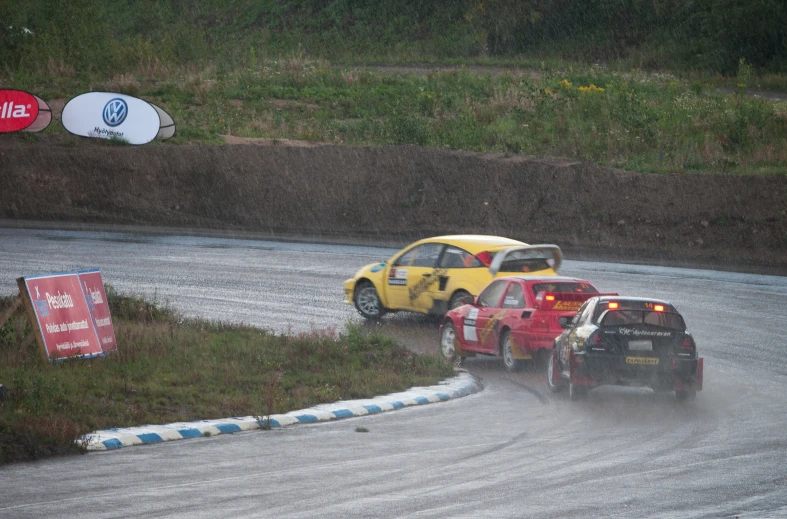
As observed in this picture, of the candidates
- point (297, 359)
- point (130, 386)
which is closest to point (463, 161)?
point (297, 359)

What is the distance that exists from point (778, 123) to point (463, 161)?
1077cm

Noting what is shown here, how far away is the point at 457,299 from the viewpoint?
2027 centimetres

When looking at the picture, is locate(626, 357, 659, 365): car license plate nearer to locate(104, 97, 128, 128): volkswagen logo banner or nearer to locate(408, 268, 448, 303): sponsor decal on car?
locate(408, 268, 448, 303): sponsor decal on car

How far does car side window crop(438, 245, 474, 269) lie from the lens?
800 inches

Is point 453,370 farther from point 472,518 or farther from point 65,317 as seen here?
point 472,518

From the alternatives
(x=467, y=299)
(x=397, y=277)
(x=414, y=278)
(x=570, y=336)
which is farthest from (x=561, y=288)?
(x=397, y=277)

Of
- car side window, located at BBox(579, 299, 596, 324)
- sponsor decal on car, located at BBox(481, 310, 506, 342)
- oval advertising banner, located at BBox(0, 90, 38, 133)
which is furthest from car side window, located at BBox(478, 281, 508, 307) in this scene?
oval advertising banner, located at BBox(0, 90, 38, 133)

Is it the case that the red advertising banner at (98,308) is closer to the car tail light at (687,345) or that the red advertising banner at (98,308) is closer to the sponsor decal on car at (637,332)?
the sponsor decal on car at (637,332)

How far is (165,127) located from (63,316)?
999 inches

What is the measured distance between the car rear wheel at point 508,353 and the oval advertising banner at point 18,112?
25044mm

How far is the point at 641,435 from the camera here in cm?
1227

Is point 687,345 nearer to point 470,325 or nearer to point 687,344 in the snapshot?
point 687,344

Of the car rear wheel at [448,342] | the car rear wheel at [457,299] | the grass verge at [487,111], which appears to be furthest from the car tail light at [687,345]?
the grass verge at [487,111]

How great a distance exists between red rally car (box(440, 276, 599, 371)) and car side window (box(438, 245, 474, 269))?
1.82 meters
